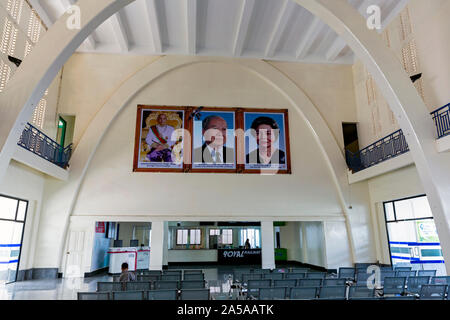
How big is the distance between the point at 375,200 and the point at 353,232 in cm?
185

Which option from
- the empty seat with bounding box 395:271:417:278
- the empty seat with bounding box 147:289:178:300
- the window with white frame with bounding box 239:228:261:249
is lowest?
the empty seat with bounding box 395:271:417:278

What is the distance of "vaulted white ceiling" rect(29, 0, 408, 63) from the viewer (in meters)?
12.7

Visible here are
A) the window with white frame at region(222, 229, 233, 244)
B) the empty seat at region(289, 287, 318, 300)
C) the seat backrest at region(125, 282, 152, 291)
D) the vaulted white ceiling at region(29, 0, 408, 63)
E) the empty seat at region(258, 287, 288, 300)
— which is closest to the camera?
the empty seat at region(258, 287, 288, 300)

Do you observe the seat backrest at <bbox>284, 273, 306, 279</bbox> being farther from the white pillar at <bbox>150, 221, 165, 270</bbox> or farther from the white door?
the white door

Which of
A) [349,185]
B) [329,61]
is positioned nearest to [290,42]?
[329,61]

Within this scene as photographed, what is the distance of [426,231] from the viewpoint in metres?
→ 11.0

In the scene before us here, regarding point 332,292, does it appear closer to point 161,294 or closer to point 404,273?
point 161,294

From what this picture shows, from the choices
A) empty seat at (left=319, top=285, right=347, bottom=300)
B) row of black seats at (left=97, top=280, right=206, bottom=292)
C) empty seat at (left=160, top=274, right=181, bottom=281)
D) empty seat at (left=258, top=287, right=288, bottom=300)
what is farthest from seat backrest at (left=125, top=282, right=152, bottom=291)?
empty seat at (left=319, top=285, right=347, bottom=300)

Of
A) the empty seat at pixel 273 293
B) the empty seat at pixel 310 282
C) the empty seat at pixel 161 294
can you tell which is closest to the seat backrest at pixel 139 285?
the empty seat at pixel 161 294

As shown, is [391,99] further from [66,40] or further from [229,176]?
[66,40]

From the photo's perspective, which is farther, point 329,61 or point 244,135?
point 329,61

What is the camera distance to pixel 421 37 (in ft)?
36.5

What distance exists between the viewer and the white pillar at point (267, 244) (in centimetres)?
1429
